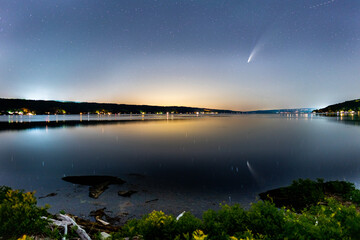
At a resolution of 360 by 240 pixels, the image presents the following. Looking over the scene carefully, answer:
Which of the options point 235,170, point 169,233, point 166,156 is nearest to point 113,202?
point 169,233

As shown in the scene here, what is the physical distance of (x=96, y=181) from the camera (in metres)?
14.2

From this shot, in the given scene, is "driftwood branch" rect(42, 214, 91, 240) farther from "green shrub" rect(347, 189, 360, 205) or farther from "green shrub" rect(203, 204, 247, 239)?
"green shrub" rect(347, 189, 360, 205)

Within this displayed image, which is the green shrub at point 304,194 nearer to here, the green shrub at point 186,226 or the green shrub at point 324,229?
the green shrub at point 324,229

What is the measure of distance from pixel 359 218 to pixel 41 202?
12704 mm

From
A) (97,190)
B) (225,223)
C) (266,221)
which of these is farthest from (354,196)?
(97,190)

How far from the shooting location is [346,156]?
23.3 m

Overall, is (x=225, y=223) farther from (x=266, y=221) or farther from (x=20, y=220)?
(x=20, y=220)

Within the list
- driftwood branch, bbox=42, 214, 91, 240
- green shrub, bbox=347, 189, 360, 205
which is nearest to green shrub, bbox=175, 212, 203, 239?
driftwood branch, bbox=42, 214, 91, 240

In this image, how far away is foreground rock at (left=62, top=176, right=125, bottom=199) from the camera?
12.1 meters

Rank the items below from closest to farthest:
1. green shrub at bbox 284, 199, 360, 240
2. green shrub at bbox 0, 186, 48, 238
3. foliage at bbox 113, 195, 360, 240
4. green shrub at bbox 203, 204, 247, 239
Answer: green shrub at bbox 284, 199, 360, 240, foliage at bbox 113, 195, 360, 240, green shrub at bbox 0, 186, 48, 238, green shrub at bbox 203, 204, 247, 239

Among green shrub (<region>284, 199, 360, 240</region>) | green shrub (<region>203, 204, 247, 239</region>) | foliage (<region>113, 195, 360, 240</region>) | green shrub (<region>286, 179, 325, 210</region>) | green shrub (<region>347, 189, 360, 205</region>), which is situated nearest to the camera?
green shrub (<region>284, 199, 360, 240</region>)

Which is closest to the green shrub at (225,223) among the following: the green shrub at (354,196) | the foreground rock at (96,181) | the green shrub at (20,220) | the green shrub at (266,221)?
the green shrub at (266,221)

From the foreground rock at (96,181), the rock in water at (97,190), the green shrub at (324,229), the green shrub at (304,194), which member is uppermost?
the green shrub at (324,229)

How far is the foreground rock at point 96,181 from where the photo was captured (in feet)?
39.6
